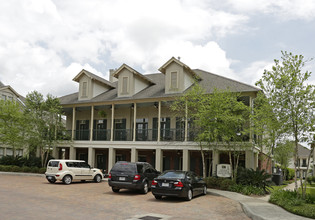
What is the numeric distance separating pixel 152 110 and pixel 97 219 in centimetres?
1924

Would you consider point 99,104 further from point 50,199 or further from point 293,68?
point 293,68

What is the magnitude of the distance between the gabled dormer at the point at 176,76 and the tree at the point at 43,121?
1049 cm

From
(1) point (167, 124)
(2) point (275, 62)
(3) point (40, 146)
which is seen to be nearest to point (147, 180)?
(2) point (275, 62)

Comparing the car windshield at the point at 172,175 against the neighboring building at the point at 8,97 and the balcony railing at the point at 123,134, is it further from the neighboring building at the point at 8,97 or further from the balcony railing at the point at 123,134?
the neighboring building at the point at 8,97

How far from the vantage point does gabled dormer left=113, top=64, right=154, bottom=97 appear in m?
27.6

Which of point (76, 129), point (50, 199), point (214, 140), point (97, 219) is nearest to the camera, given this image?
point (97, 219)

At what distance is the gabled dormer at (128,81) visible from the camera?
27.6 m

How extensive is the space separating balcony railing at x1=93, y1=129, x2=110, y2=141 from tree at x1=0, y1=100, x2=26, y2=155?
22.3ft

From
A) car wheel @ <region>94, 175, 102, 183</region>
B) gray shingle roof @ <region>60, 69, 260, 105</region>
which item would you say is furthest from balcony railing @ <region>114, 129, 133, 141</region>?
car wheel @ <region>94, 175, 102, 183</region>

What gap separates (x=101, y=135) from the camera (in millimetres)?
29406

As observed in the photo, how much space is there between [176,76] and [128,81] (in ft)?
14.8

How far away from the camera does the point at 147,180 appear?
17.1 m

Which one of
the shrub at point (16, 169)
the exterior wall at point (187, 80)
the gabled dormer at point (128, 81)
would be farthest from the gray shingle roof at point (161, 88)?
the shrub at point (16, 169)

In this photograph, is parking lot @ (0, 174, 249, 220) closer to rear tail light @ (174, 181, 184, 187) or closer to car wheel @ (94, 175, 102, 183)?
rear tail light @ (174, 181, 184, 187)
